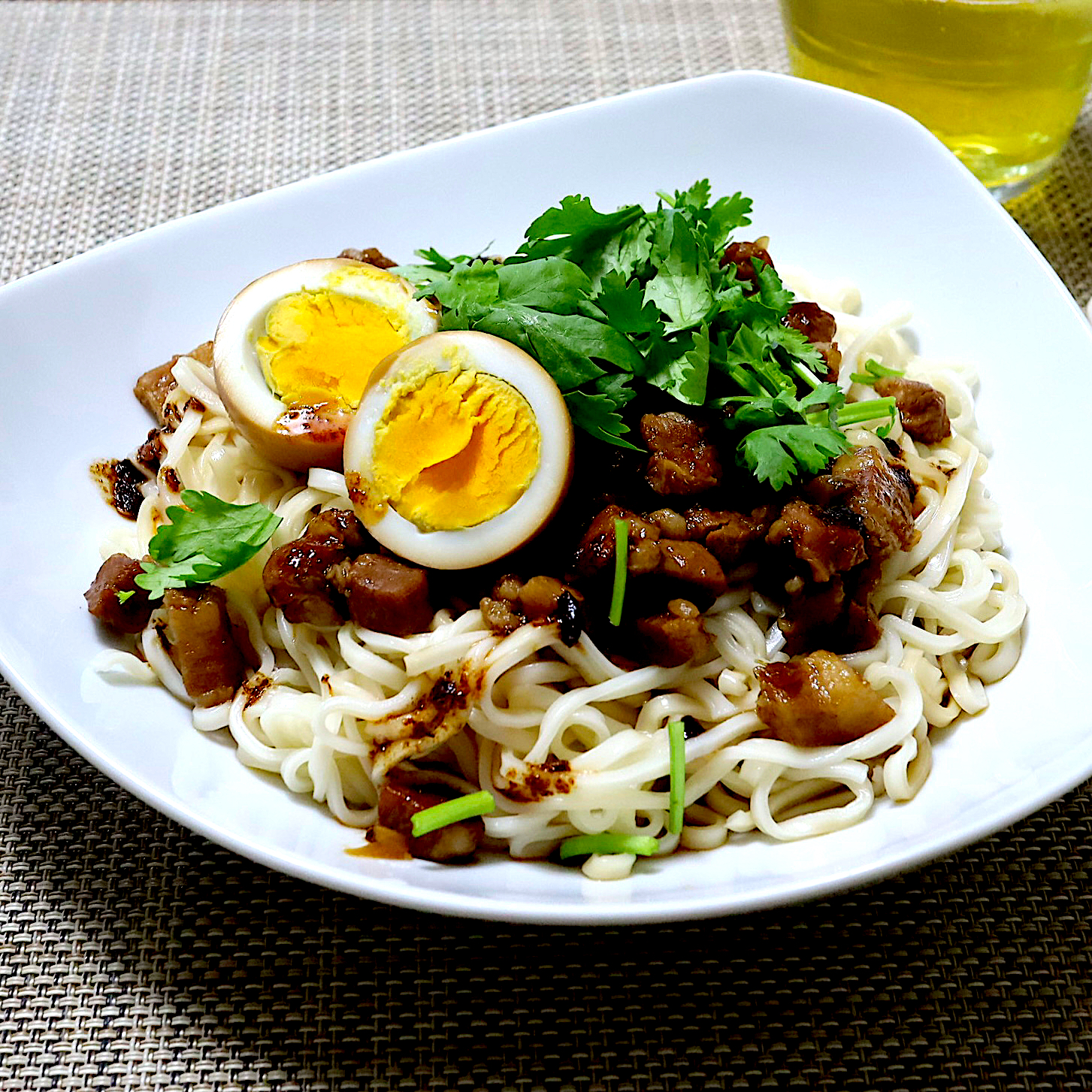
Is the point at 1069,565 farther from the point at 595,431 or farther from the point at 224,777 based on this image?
the point at 224,777

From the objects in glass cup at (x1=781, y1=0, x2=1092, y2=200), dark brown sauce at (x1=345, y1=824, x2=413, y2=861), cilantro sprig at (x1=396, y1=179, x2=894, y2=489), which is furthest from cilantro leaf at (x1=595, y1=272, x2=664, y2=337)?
glass cup at (x1=781, y1=0, x2=1092, y2=200)

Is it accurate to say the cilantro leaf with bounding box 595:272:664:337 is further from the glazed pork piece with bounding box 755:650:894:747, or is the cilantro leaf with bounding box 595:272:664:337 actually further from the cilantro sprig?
the glazed pork piece with bounding box 755:650:894:747

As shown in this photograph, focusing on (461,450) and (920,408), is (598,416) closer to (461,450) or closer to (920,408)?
(461,450)

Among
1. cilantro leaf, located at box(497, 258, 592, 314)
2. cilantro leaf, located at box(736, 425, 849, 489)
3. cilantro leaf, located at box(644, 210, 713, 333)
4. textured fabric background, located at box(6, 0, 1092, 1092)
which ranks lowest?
textured fabric background, located at box(6, 0, 1092, 1092)

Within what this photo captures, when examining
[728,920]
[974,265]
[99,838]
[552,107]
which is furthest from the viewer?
[552,107]

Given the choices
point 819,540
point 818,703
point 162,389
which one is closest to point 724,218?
point 819,540

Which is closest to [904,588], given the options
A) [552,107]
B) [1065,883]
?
[1065,883]
